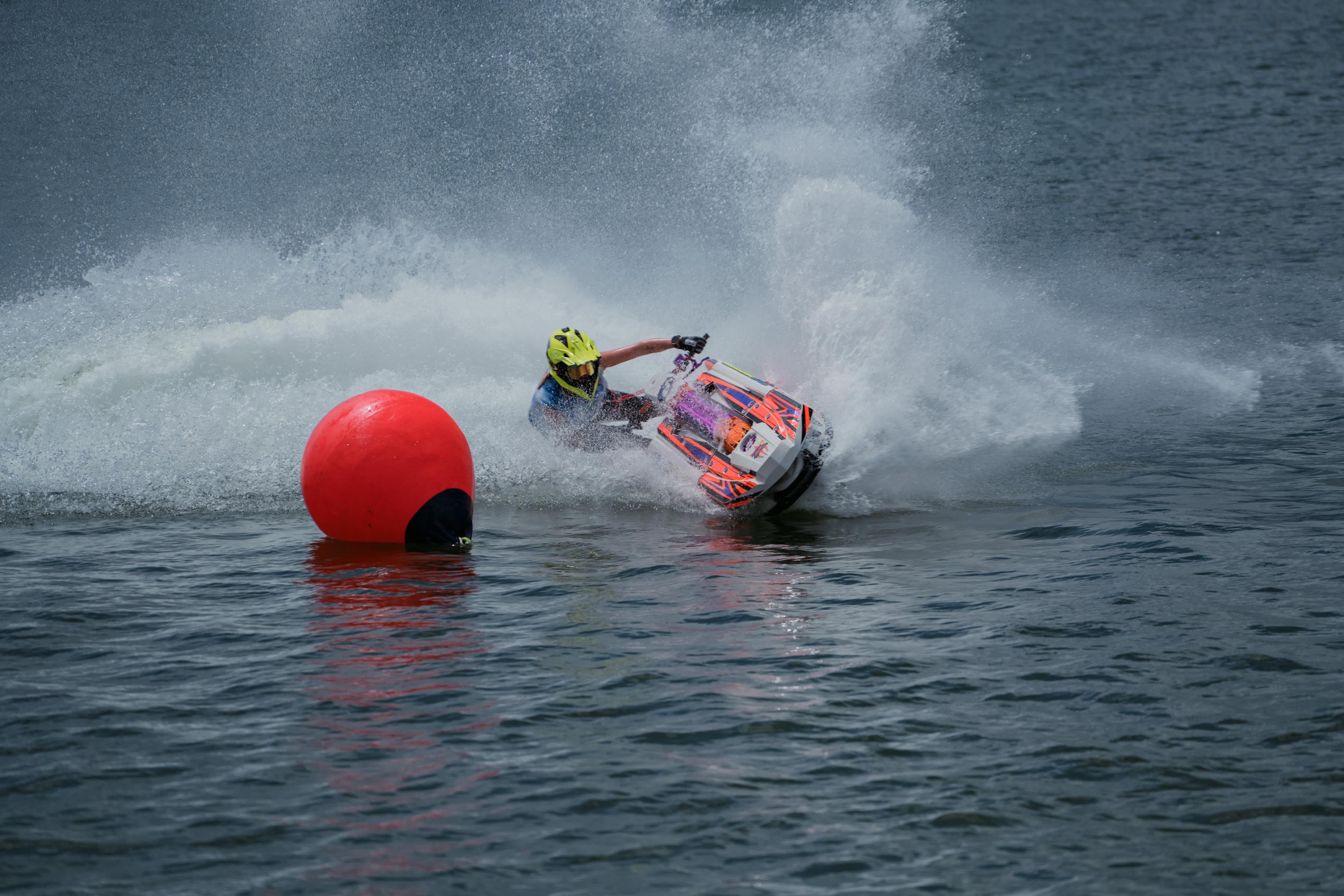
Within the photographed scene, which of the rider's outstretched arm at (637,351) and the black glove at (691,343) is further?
the rider's outstretched arm at (637,351)

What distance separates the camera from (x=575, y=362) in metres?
10.4

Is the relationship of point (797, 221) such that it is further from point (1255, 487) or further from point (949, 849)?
point (949, 849)

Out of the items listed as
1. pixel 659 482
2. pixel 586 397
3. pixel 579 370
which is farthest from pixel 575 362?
pixel 659 482

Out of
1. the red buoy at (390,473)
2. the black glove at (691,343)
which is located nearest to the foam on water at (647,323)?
the black glove at (691,343)

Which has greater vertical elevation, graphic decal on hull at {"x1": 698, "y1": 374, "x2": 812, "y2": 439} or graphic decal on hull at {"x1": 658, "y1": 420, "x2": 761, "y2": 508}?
graphic decal on hull at {"x1": 698, "y1": 374, "x2": 812, "y2": 439}

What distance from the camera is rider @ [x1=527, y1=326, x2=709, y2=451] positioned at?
10469 mm

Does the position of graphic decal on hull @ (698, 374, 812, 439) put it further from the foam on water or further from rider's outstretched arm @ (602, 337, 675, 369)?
the foam on water

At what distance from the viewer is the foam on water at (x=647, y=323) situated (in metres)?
11.0

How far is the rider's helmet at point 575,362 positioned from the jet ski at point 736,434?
1.78 ft

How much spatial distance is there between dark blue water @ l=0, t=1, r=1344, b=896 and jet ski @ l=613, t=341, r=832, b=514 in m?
0.30

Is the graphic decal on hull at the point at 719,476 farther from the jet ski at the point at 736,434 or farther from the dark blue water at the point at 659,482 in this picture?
the dark blue water at the point at 659,482

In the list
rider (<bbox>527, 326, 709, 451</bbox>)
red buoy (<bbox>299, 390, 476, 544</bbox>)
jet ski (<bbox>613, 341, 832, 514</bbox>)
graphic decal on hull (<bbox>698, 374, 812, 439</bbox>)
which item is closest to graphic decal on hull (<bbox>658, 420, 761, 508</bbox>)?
jet ski (<bbox>613, 341, 832, 514</bbox>)

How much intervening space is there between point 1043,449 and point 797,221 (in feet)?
10.9

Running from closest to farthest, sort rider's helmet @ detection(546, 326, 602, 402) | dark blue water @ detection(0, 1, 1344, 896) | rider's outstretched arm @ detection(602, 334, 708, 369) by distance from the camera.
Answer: dark blue water @ detection(0, 1, 1344, 896) → rider's helmet @ detection(546, 326, 602, 402) → rider's outstretched arm @ detection(602, 334, 708, 369)
